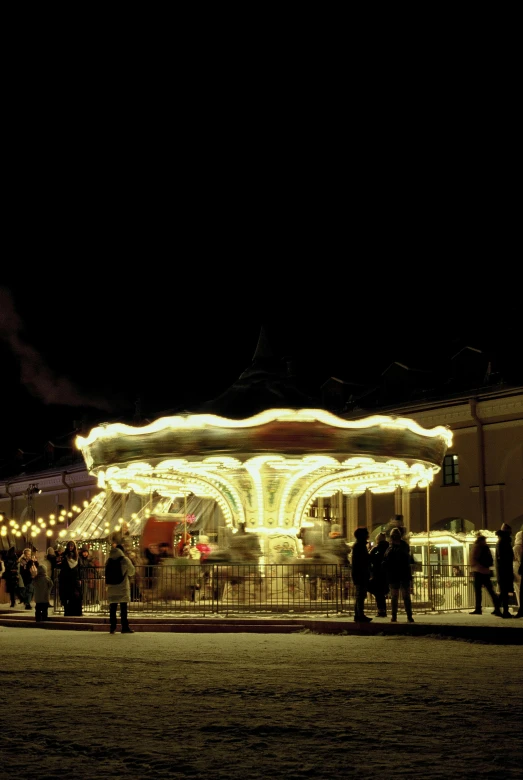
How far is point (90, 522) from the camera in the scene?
41.5 metres

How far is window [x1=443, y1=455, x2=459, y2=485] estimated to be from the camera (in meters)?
38.0

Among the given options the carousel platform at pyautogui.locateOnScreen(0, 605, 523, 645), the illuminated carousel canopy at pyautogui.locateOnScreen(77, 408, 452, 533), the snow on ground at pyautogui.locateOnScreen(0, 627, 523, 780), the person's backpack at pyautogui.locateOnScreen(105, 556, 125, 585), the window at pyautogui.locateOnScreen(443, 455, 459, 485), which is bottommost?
the snow on ground at pyautogui.locateOnScreen(0, 627, 523, 780)

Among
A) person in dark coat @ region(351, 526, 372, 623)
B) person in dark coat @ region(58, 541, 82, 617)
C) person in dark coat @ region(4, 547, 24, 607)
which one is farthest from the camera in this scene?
person in dark coat @ region(4, 547, 24, 607)

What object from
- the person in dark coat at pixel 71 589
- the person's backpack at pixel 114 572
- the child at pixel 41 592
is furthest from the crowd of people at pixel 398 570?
the child at pixel 41 592

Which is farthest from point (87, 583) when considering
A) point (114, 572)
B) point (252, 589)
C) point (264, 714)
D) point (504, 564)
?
point (264, 714)

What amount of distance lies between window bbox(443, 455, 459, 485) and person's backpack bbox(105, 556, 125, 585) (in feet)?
77.0

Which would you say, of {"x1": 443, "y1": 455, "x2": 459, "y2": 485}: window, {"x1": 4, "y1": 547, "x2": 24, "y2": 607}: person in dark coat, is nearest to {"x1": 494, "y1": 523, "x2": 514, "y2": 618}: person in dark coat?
{"x1": 4, "y1": 547, "x2": 24, "y2": 607}: person in dark coat

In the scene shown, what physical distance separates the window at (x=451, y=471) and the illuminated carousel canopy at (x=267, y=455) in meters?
12.5

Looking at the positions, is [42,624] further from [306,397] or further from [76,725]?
[76,725]

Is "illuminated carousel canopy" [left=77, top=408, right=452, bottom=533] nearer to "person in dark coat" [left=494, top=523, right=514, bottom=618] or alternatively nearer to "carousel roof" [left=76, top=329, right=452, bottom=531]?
"carousel roof" [left=76, top=329, right=452, bottom=531]

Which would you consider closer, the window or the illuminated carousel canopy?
the illuminated carousel canopy

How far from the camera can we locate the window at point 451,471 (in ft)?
125

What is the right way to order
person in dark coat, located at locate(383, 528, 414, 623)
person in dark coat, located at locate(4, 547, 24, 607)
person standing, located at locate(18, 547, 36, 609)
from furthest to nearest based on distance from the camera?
person in dark coat, located at locate(4, 547, 24, 607) < person standing, located at locate(18, 547, 36, 609) < person in dark coat, located at locate(383, 528, 414, 623)

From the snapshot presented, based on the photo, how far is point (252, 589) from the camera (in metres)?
20.2
